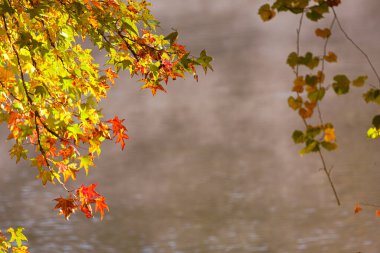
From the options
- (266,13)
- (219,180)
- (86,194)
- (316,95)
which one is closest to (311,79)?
(316,95)

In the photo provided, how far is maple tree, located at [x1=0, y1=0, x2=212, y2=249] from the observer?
8.80ft

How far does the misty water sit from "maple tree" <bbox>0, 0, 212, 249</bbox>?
15.9 feet

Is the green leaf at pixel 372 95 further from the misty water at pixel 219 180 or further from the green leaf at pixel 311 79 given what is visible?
the misty water at pixel 219 180

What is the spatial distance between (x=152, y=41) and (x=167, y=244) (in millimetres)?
5038

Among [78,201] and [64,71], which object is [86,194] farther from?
[64,71]

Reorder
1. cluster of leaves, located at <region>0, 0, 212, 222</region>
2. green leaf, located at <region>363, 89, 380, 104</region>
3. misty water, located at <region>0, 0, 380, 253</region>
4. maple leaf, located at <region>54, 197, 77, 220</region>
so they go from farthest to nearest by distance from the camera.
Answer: misty water, located at <region>0, 0, 380, 253</region>
maple leaf, located at <region>54, 197, 77, 220</region>
cluster of leaves, located at <region>0, 0, 212, 222</region>
green leaf, located at <region>363, 89, 380, 104</region>

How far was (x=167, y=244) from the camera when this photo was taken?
8008 millimetres

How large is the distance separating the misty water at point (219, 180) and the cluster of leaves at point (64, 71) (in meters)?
4.85

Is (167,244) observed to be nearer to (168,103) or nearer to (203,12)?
(168,103)

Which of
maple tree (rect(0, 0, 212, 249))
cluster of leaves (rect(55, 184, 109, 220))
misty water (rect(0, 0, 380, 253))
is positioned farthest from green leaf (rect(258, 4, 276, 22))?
misty water (rect(0, 0, 380, 253))

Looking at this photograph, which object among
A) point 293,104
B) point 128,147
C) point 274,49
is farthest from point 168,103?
point 293,104

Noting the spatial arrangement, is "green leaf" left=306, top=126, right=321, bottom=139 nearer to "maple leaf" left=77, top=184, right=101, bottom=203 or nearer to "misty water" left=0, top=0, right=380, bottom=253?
"maple leaf" left=77, top=184, right=101, bottom=203

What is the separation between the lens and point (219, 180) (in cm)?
1027

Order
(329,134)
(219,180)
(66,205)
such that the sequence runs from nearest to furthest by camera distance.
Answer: (329,134)
(66,205)
(219,180)
